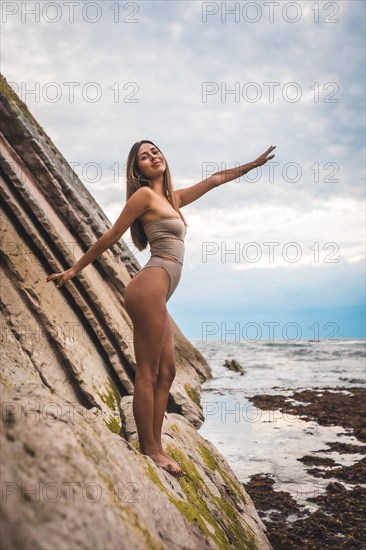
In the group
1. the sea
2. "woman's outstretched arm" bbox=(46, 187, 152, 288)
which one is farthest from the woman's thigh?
the sea

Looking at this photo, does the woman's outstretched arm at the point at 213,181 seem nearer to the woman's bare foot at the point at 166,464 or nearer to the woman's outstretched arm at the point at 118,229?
the woman's outstretched arm at the point at 118,229

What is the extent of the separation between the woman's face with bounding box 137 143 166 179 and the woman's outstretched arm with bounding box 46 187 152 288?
412 millimetres

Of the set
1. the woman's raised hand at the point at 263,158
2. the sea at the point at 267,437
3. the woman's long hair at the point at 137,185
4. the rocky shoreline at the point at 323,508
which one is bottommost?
the sea at the point at 267,437

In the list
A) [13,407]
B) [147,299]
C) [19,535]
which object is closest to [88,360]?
[147,299]

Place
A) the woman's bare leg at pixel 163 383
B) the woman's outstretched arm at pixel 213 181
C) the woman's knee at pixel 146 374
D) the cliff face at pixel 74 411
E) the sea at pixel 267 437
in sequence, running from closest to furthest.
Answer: the cliff face at pixel 74 411 → the woman's knee at pixel 146 374 → the woman's bare leg at pixel 163 383 → the woman's outstretched arm at pixel 213 181 → the sea at pixel 267 437

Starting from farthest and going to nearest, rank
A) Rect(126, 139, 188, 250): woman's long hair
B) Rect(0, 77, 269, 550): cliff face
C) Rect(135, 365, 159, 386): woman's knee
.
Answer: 1. Rect(126, 139, 188, 250): woman's long hair
2. Rect(135, 365, 159, 386): woman's knee
3. Rect(0, 77, 269, 550): cliff face

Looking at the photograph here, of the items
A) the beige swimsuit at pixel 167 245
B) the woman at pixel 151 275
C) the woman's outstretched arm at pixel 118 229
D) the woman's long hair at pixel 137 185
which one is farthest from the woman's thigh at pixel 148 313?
the woman's long hair at pixel 137 185

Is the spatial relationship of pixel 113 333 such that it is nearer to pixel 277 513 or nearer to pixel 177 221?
pixel 277 513

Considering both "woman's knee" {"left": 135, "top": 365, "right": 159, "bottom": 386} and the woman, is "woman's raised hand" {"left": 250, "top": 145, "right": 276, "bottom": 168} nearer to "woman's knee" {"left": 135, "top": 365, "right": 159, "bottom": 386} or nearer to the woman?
the woman

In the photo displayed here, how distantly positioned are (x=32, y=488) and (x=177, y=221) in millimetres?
2980

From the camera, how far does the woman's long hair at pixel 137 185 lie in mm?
4746

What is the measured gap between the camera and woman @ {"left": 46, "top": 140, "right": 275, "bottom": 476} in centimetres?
428

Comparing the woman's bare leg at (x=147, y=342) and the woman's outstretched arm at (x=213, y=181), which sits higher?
the woman's outstretched arm at (x=213, y=181)

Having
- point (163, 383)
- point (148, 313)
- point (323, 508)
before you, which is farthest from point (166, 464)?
point (323, 508)
